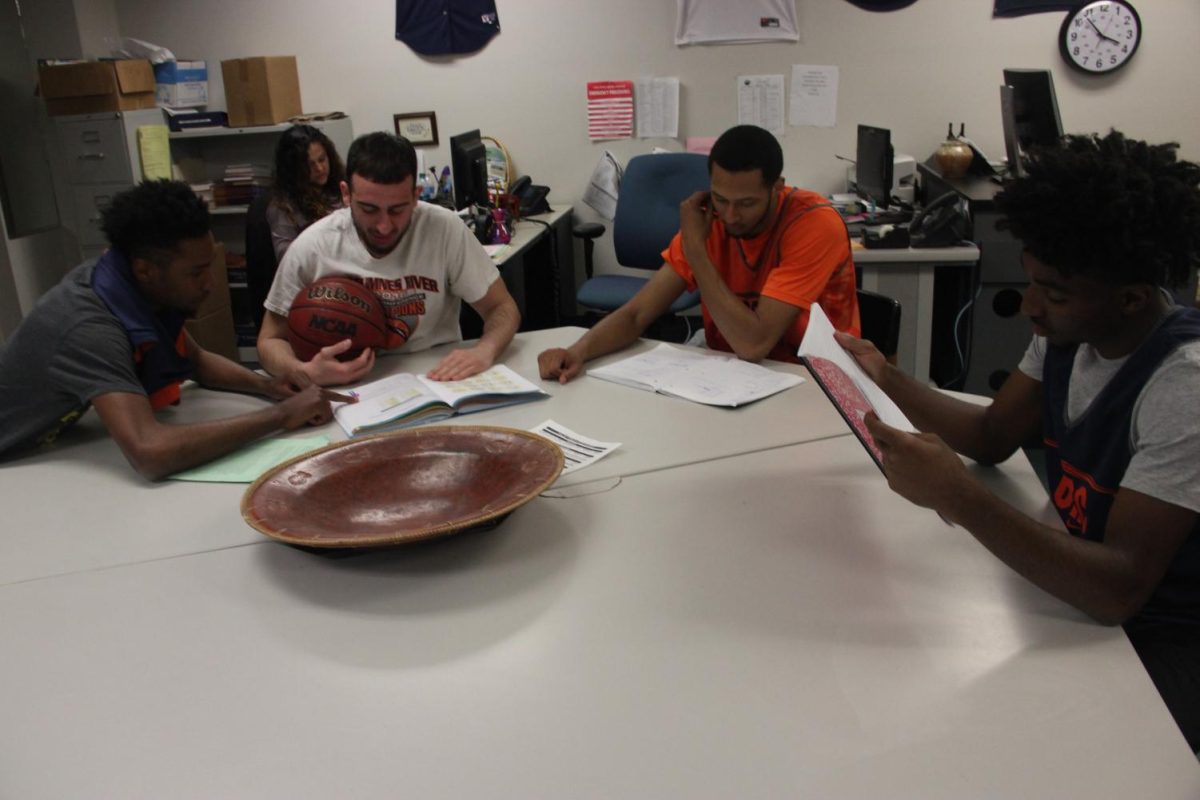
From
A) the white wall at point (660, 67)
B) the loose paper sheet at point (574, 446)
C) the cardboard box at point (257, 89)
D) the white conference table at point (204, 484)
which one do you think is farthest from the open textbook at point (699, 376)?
the cardboard box at point (257, 89)

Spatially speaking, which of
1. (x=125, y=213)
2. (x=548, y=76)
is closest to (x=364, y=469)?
(x=125, y=213)

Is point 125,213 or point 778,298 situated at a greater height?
point 125,213

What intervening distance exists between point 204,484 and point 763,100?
3.98 metres

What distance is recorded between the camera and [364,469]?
1.63m

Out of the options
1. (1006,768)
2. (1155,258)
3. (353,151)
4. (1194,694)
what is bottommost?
(1194,694)

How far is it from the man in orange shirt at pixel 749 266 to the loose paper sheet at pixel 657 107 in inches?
107

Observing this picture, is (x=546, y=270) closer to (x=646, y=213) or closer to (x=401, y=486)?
(x=646, y=213)

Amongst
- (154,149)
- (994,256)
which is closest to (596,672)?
(994,256)

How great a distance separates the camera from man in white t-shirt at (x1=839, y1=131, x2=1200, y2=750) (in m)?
1.20

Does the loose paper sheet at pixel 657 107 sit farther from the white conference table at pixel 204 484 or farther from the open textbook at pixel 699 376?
the white conference table at pixel 204 484

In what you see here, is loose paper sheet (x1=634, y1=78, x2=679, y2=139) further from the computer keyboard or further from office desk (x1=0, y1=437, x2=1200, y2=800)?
office desk (x1=0, y1=437, x2=1200, y2=800)

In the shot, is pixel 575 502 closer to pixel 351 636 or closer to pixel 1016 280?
pixel 351 636

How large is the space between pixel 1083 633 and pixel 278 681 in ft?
3.43

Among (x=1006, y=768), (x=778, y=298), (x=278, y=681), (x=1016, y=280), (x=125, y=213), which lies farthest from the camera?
(x=1016, y=280)
